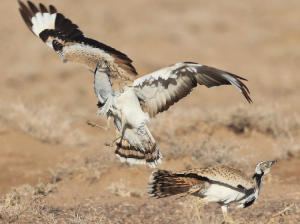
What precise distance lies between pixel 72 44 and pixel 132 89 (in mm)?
1181

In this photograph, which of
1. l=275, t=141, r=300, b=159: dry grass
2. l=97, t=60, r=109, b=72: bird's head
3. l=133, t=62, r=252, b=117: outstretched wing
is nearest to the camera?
l=133, t=62, r=252, b=117: outstretched wing

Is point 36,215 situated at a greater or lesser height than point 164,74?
lesser

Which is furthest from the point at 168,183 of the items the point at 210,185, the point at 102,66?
the point at 102,66

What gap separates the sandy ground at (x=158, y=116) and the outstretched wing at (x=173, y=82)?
128 cm

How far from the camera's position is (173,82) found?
16.0 ft

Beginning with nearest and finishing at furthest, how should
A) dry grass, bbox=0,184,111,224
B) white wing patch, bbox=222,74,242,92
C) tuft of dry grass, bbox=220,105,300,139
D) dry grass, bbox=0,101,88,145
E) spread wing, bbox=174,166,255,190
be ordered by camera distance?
spread wing, bbox=174,166,255,190, dry grass, bbox=0,184,111,224, white wing patch, bbox=222,74,242,92, dry grass, bbox=0,101,88,145, tuft of dry grass, bbox=220,105,300,139

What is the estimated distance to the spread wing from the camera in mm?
3920

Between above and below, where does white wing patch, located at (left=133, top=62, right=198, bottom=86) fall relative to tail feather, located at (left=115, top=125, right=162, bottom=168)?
above

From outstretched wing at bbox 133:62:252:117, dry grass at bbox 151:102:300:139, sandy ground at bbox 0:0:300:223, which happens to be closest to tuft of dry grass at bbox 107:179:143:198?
sandy ground at bbox 0:0:300:223

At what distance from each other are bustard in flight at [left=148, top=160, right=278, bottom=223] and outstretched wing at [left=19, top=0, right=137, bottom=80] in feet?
5.52

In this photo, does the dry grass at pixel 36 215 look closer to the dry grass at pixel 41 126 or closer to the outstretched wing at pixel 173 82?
the outstretched wing at pixel 173 82

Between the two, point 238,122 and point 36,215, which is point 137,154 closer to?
point 36,215

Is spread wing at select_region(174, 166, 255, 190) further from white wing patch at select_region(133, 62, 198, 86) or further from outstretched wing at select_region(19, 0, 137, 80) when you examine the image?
outstretched wing at select_region(19, 0, 137, 80)

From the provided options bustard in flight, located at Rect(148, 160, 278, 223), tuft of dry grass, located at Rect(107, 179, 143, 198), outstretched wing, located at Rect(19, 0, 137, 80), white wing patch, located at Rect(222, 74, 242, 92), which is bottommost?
bustard in flight, located at Rect(148, 160, 278, 223)
